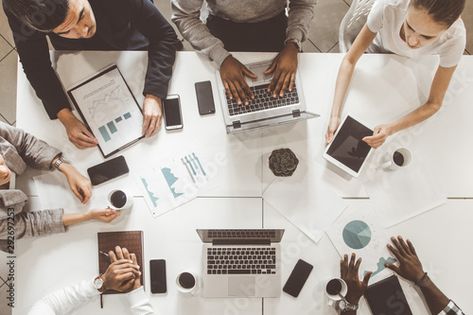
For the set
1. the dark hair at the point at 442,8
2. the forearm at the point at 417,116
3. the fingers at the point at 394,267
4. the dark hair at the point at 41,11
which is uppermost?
the dark hair at the point at 41,11

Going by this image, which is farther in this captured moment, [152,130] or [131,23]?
[131,23]

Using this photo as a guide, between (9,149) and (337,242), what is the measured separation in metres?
1.24

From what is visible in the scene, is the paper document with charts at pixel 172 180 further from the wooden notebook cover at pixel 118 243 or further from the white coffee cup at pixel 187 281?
the white coffee cup at pixel 187 281

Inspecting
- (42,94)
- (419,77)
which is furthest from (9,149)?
(419,77)

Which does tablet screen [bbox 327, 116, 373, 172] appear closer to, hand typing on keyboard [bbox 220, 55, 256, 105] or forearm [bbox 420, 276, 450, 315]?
hand typing on keyboard [bbox 220, 55, 256, 105]

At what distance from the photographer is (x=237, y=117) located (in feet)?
5.41

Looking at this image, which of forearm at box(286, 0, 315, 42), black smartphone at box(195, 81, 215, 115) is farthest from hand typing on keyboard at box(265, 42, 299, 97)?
black smartphone at box(195, 81, 215, 115)

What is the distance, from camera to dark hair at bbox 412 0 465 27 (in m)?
1.26

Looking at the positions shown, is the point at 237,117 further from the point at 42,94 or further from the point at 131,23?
the point at 42,94

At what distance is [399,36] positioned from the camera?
1.55m

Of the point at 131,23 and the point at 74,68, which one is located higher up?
the point at 131,23

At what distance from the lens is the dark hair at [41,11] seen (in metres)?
1.25

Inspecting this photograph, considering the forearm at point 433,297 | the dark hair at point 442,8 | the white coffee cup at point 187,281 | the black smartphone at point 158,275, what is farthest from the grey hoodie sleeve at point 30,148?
the forearm at point 433,297

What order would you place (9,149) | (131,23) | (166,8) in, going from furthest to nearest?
1. (166,8)
2. (131,23)
3. (9,149)
